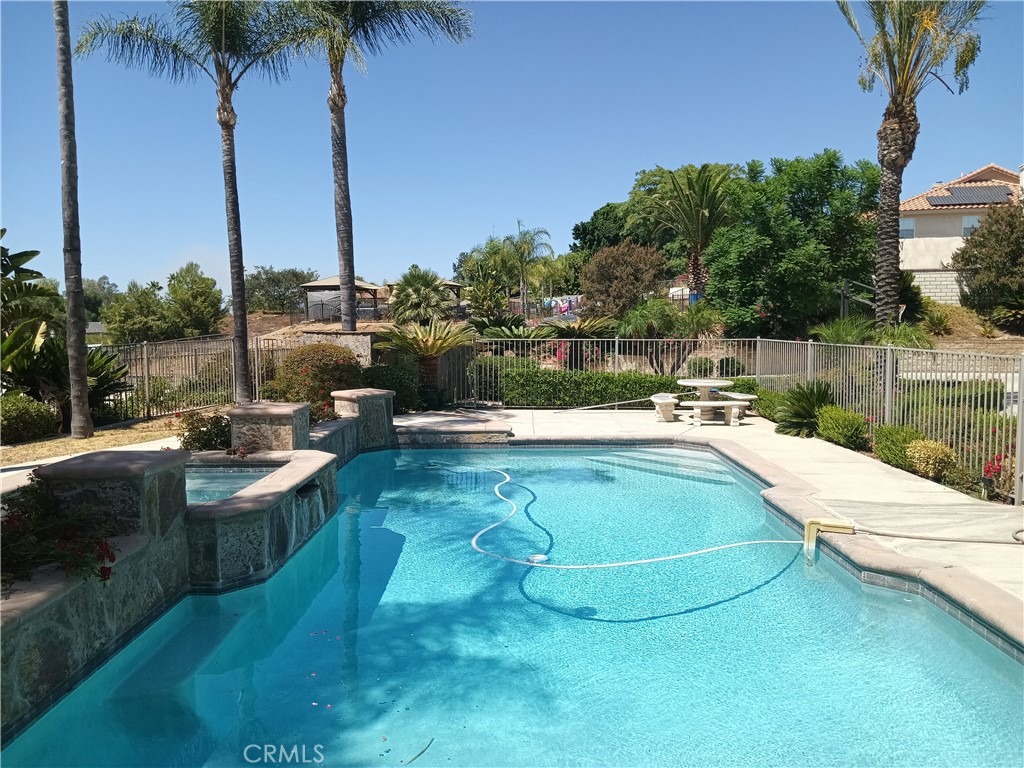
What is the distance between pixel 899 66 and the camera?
17312 mm

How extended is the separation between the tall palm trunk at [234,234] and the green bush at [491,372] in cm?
565

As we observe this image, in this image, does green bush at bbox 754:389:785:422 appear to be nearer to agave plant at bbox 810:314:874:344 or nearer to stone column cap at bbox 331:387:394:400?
agave plant at bbox 810:314:874:344

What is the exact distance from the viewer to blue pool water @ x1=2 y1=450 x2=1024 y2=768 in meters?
3.79

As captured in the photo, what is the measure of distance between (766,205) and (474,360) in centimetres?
1223

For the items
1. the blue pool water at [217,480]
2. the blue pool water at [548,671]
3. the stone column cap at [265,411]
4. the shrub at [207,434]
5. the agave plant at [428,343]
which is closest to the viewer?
the blue pool water at [548,671]

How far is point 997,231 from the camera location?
27703mm

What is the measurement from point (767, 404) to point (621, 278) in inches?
579

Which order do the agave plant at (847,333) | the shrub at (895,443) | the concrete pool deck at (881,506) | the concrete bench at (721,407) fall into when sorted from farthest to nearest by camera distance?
the concrete bench at (721,407) → the agave plant at (847,333) → the shrub at (895,443) → the concrete pool deck at (881,506)

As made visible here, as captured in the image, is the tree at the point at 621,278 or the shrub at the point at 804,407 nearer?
the shrub at the point at 804,407

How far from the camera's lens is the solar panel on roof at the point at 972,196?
35031mm

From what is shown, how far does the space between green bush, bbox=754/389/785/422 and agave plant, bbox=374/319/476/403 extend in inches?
275

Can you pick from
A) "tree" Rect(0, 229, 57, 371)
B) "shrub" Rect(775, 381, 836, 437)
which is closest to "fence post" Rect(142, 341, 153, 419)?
"tree" Rect(0, 229, 57, 371)

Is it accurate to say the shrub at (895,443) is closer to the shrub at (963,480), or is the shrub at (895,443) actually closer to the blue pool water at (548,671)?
the shrub at (963,480)

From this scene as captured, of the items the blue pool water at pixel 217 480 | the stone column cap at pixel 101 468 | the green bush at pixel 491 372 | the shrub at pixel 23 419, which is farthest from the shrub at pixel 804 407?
the shrub at pixel 23 419
